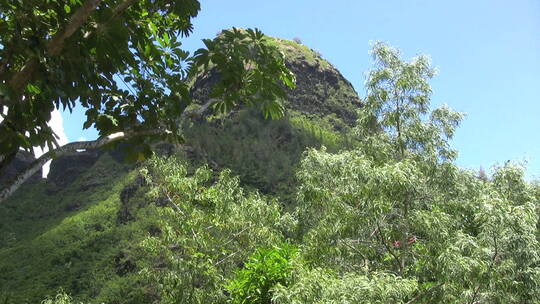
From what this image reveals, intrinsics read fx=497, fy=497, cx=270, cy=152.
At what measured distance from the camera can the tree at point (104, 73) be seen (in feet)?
9.35

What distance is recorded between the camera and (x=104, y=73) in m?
3.50

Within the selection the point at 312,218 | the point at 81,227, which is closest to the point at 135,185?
the point at 81,227

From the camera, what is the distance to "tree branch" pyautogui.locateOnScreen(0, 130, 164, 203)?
2.94 metres

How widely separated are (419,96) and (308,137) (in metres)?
61.2

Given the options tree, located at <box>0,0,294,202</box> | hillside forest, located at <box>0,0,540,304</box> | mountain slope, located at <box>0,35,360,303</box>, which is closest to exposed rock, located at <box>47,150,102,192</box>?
mountain slope, located at <box>0,35,360,303</box>

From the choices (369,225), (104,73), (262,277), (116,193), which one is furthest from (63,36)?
(116,193)

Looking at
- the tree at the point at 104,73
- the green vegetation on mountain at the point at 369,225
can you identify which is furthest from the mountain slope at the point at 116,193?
the tree at the point at 104,73

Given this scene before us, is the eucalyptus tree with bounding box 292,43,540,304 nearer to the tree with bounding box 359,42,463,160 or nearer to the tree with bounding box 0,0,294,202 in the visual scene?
the tree with bounding box 359,42,463,160

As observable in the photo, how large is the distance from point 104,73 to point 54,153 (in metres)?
0.84

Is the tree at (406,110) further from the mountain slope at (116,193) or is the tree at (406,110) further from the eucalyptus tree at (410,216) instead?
the mountain slope at (116,193)

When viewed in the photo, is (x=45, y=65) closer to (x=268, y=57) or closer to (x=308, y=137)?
(x=268, y=57)

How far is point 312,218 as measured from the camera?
14.1 metres

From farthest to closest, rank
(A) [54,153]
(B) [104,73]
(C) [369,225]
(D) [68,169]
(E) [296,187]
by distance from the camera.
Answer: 1. (D) [68,169]
2. (E) [296,187]
3. (C) [369,225]
4. (B) [104,73]
5. (A) [54,153]

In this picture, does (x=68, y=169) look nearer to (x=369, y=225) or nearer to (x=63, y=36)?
(x=369, y=225)
